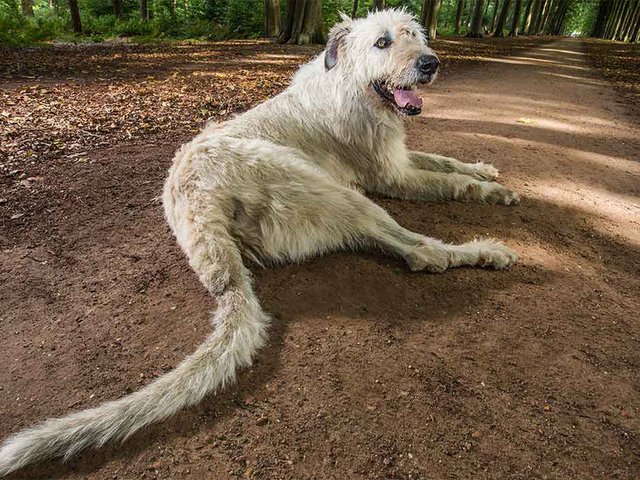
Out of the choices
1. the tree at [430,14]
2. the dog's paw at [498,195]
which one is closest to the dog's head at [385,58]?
the dog's paw at [498,195]

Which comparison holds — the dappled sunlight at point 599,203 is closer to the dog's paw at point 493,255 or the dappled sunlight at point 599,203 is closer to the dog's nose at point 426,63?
the dog's paw at point 493,255

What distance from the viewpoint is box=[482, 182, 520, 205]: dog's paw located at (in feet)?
14.7

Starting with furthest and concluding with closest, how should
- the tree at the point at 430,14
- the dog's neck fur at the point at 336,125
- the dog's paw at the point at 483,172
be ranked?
the tree at the point at 430,14 → the dog's paw at the point at 483,172 → the dog's neck fur at the point at 336,125

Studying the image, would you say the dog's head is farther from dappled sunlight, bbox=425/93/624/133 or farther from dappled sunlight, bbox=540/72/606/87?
dappled sunlight, bbox=540/72/606/87

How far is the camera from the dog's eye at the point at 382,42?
389 centimetres

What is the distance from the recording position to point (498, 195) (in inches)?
176

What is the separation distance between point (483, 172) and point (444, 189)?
35.6 inches

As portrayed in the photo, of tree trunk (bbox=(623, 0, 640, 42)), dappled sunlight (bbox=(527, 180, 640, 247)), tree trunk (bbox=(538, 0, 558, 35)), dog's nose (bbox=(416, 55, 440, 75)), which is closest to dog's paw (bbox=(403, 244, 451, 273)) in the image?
dog's nose (bbox=(416, 55, 440, 75))

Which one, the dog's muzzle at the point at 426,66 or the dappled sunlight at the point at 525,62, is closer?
the dog's muzzle at the point at 426,66

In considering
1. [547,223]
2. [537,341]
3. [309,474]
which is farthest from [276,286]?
[547,223]

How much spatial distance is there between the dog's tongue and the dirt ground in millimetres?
1032

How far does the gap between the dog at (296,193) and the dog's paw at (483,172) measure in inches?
0.7

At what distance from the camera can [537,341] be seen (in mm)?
2680

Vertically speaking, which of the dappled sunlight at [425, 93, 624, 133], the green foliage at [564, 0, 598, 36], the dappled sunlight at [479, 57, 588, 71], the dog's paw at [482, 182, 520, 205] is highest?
the green foliage at [564, 0, 598, 36]
